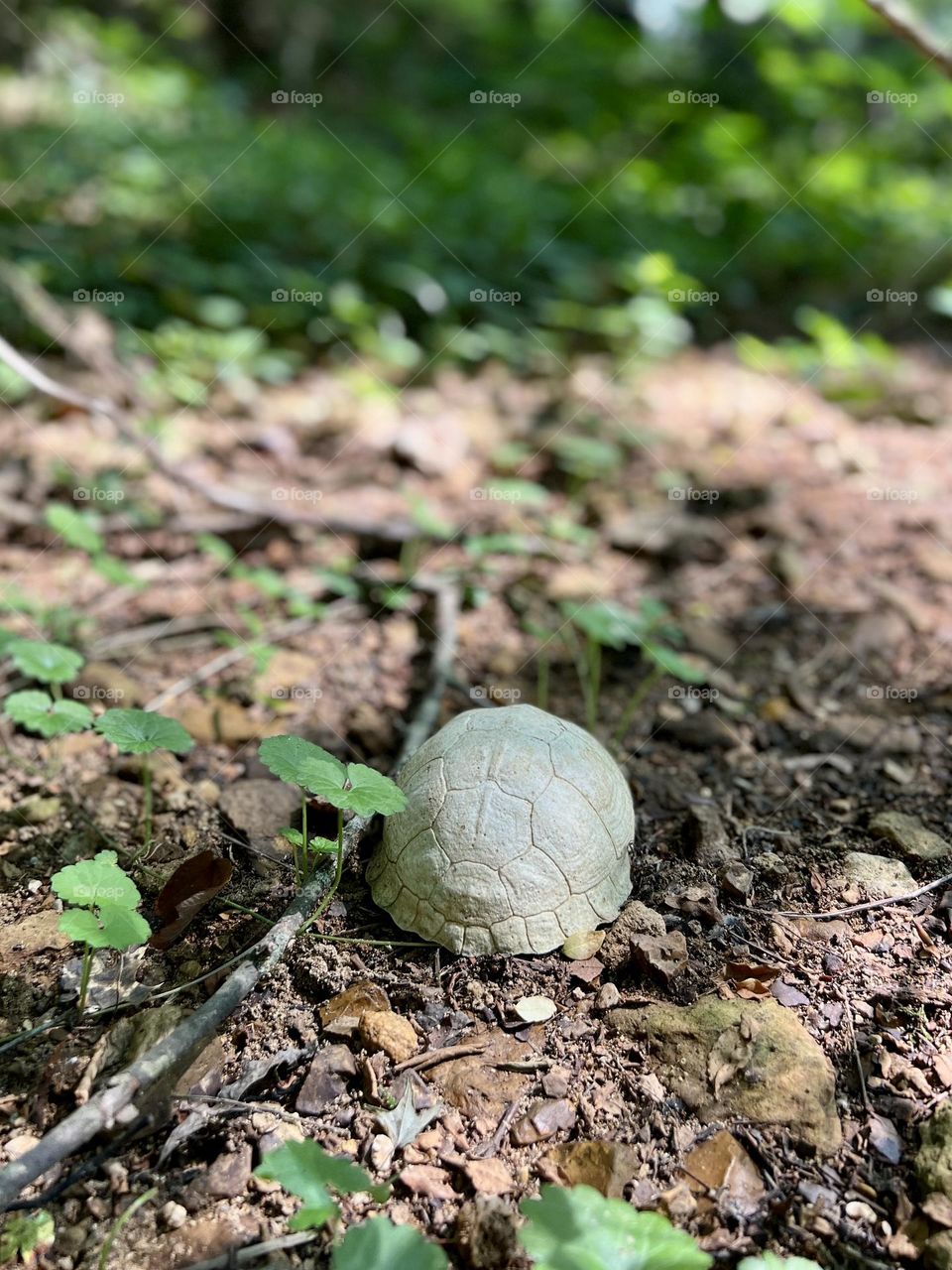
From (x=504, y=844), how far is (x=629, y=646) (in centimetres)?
154

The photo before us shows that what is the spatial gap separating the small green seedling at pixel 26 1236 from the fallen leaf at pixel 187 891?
1.93 feet

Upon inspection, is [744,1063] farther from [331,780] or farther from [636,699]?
[636,699]

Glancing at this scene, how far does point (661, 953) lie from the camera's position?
82.5 inches

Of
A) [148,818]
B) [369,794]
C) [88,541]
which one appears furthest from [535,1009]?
[88,541]

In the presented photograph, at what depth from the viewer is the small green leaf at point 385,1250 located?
4.60 ft

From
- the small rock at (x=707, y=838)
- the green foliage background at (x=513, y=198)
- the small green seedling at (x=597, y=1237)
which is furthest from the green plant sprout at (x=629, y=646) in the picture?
the green foliage background at (x=513, y=198)

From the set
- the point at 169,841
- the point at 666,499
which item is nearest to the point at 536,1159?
the point at 169,841

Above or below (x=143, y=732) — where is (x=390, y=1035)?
below

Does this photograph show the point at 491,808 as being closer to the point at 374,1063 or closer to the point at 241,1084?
the point at 374,1063

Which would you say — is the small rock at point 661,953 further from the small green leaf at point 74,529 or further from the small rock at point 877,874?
the small green leaf at point 74,529

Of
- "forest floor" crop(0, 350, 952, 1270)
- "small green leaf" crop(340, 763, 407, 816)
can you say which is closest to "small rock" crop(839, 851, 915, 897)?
"forest floor" crop(0, 350, 952, 1270)

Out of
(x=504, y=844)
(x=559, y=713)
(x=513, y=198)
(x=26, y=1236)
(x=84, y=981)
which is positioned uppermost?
(x=513, y=198)

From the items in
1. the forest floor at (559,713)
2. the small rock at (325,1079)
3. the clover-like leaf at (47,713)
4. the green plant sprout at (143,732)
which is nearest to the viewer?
the forest floor at (559,713)

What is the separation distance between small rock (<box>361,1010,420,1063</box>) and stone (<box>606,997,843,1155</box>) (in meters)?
0.43
